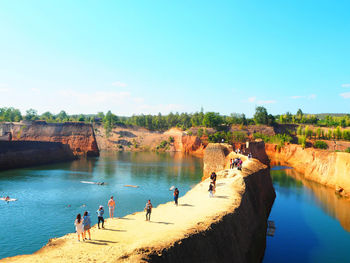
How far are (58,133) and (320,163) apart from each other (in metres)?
94.5

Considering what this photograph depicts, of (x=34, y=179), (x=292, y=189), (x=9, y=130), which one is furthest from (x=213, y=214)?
(x=9, y=130)

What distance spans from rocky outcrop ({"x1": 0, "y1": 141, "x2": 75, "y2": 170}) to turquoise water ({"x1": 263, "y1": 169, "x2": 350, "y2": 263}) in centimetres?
6524

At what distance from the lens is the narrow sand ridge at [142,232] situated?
1349 cm

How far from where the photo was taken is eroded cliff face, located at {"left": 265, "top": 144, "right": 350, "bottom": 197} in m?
52.7

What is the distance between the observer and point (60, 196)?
42.0m

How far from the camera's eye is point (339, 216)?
3966 cm

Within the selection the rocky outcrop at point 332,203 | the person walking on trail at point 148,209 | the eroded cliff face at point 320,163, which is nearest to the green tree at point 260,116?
the eroded cliff face at point 320,163

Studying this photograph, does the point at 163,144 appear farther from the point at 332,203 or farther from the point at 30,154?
the point at 332,203

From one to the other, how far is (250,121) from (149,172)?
85.8m

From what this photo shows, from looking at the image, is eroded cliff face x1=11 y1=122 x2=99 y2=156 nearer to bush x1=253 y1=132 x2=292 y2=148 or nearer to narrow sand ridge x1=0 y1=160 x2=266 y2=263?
Answer: bush x1=253 y1=132 x2=292 y2=148

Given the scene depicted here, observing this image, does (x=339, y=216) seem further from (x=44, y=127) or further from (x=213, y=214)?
(x=44, y=127)

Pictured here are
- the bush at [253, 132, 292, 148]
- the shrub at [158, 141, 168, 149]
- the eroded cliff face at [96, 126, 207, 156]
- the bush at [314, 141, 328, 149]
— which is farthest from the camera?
the shrub at [158, 141, 168, 149]

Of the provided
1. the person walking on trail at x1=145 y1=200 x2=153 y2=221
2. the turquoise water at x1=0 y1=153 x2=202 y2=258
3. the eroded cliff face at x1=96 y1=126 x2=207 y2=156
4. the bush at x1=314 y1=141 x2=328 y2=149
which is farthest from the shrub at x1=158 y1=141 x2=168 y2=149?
the person walking on trail at x1=145 y1=200 x2=153 y2=221

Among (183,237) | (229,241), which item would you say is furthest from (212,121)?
(183,237)
